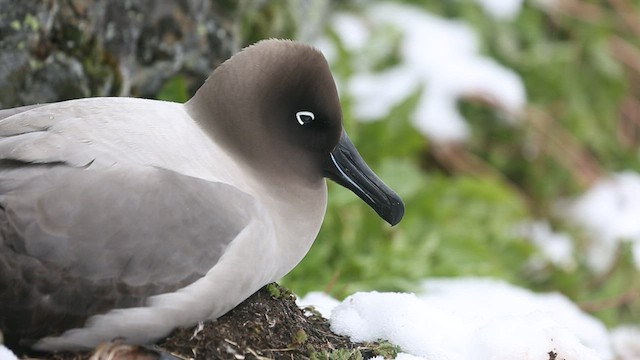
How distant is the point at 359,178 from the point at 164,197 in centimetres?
68

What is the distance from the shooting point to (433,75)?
6762 mm

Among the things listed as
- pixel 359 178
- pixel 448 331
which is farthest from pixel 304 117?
pixel 448 331

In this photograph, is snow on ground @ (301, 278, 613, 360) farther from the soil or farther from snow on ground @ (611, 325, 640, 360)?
snow on ground @ (611, 325, 640, 360)

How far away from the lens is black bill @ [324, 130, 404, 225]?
2.89m

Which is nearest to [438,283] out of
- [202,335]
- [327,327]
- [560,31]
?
[327,327]

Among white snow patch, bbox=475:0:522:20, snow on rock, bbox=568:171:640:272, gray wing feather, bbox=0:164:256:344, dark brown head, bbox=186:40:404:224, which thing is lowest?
gray wing feather, bbox=0:164:256:344

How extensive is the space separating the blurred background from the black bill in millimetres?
731

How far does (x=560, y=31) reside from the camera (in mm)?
7586

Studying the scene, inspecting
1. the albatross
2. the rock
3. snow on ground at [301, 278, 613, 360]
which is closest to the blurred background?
the rock

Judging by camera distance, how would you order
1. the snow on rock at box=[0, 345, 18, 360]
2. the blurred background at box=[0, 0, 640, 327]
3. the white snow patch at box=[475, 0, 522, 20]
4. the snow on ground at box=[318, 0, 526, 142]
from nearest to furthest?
the snow on rock at box=[0, 345, 18, 360], the blurred background at box=[0, 0, 640, 327], the snow on ground at box=[318, 0, 526, 142], the white snow patch at box=[475, 0, 522, 20]

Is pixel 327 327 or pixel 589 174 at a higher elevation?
pixel 589 174

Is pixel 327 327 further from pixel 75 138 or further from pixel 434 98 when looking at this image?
pixel 434 98

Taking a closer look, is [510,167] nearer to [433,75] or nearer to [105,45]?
[433,75]

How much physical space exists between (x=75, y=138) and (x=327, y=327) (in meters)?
0.92
